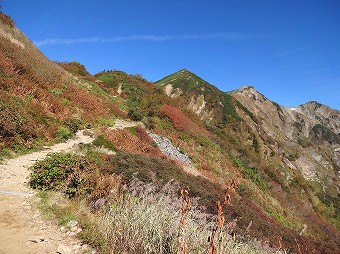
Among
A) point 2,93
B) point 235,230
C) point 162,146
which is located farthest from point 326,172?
point 2,93

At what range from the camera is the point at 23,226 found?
6.41m

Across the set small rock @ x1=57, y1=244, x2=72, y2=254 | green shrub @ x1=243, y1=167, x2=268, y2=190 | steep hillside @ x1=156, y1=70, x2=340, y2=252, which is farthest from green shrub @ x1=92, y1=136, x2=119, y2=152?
green shrub @ x1=243, y1=167, x2=268, y2=190

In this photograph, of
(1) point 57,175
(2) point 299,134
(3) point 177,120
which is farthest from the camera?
(2) point 299,134

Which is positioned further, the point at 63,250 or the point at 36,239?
the point at 36,239

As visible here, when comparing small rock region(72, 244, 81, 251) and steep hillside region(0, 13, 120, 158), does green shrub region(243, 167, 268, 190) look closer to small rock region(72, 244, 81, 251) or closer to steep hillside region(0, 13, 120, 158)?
steep hillside region(0, 13, 120, 158)

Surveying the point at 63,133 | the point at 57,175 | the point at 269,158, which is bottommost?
the point at 57,175

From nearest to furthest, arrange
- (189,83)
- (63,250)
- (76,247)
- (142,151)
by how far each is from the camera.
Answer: (63,250)
(76,247)
(142,151)
(189,83)

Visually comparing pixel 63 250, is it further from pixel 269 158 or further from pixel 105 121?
pixel 269 158

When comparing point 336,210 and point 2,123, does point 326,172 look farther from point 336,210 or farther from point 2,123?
point 2,123

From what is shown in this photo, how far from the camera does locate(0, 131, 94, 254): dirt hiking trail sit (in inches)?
224

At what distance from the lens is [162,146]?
72.7 ft

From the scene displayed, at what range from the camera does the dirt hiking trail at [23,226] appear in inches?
224

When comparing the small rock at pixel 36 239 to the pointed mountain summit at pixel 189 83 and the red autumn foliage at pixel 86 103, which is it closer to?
the red autumn foliage at pixel 86 103

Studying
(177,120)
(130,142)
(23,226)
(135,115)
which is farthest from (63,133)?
(177,120)
